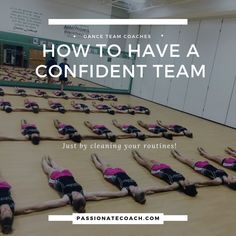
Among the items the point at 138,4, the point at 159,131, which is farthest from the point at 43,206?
the point at 138,4

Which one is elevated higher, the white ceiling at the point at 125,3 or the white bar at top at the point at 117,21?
the white ceiling at the point at 125,3

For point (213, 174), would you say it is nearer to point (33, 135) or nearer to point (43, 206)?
point (43, 206)

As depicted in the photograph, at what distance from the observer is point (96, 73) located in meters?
11.2

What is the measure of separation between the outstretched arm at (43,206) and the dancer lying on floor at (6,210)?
95mm

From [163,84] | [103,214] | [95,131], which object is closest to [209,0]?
[163,84]

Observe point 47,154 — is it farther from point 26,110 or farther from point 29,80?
point 29,80

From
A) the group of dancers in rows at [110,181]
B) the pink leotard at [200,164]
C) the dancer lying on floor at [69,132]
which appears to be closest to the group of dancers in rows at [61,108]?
the dancer lying on floor at [69,132]

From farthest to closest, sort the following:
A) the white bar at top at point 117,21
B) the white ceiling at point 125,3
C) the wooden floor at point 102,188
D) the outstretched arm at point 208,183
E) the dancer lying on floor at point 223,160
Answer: the white ceiling at point 125,3 < the white bar at top at point 117,21 < the dancer lying on floor at point 223,160 < the outstretched arm at point 208,183 < the wooden floor at point 102,188

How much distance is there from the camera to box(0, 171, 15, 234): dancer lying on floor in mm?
2043

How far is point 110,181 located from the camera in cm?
315

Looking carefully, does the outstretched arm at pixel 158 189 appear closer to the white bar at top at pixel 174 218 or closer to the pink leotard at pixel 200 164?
the white bar at top at pixel 174 218

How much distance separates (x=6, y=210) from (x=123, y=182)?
1.23 meters

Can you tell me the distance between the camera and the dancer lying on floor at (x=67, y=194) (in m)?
2.44

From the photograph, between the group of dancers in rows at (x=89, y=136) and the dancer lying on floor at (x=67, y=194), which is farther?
the group of dancers in rows at (x=89, y=136)
